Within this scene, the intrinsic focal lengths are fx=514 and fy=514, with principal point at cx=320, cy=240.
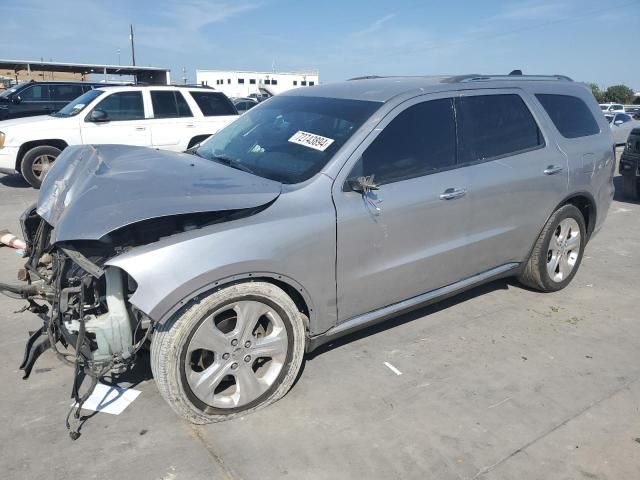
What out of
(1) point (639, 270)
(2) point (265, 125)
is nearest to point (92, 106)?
(2) point (265, 125)

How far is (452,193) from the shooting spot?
3.38m

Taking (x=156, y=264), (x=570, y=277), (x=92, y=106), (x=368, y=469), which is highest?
(x=92, y=106)

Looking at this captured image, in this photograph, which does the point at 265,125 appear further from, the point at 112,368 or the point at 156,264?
the point at 112,368

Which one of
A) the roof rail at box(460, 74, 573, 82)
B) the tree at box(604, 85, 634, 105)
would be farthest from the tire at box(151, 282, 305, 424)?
the tree at box(604, 85, 634, 105)

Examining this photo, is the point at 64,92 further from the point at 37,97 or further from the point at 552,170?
the point at 552,170

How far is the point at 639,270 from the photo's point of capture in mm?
5320

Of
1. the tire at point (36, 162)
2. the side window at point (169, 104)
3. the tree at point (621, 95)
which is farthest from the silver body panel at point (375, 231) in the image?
the tree at point (621, 95)

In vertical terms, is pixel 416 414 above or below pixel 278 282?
below

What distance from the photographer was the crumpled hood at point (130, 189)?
7.91ft

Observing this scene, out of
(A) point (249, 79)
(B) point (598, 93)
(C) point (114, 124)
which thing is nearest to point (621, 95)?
(B) point (598, 93)

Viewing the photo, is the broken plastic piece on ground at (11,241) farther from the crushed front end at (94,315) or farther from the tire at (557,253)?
the tire at (557,253)

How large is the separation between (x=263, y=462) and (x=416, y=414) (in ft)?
2.95

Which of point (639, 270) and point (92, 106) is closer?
point (639, 270)

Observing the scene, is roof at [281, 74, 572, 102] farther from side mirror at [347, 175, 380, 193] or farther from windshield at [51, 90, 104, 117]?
windshield at [51, 90, 104, 117]
